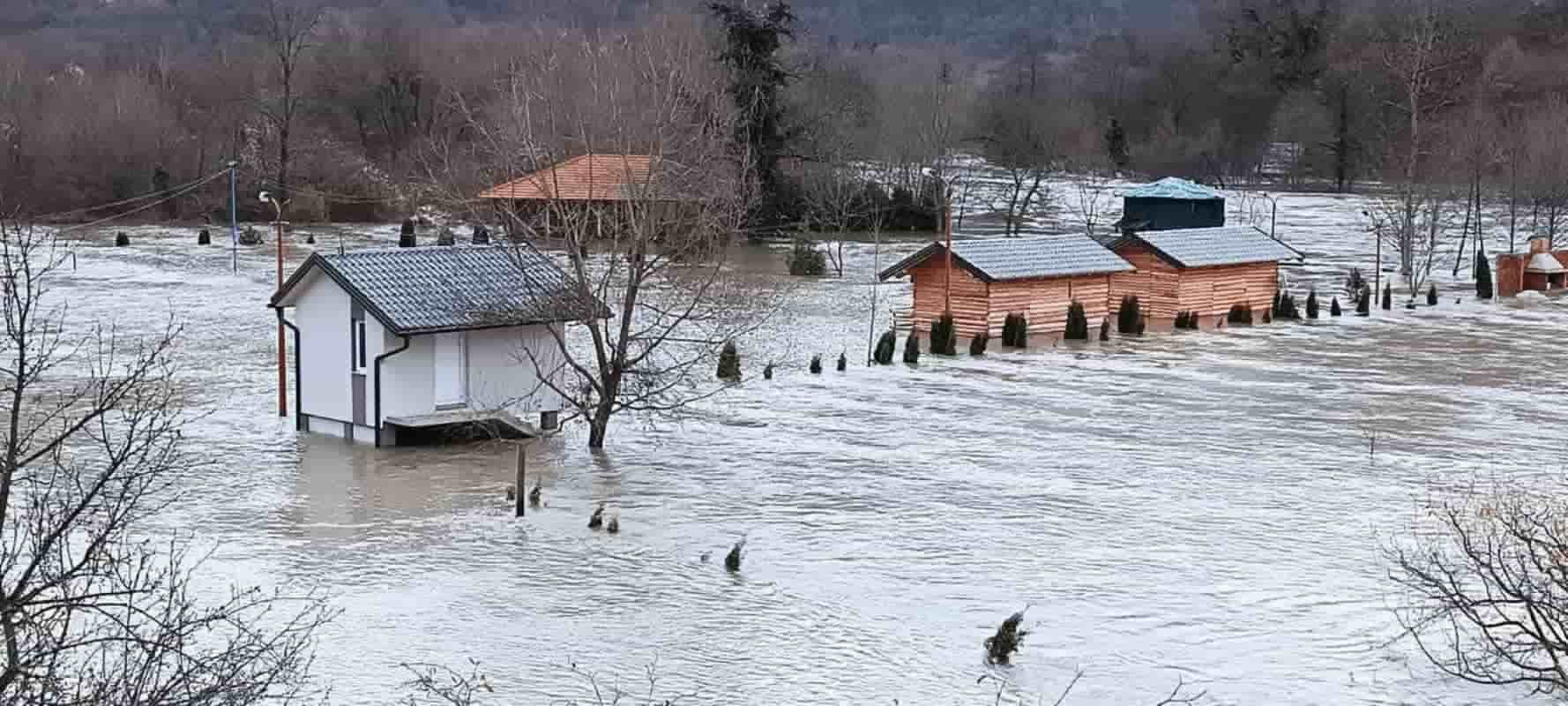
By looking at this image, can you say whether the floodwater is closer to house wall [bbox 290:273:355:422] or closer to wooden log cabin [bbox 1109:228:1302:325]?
house wall [bbox 290:273:355:422]

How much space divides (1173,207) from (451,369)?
2809cm

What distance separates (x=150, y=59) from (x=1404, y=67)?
53.3 m

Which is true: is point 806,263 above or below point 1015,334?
above

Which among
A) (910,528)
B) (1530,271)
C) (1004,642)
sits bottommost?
(1004,642)

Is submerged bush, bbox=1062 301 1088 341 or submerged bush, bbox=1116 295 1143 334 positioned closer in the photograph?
submerged bush, bbox=1062 301 1088 341

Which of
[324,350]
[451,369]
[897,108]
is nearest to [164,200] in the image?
[897,108]

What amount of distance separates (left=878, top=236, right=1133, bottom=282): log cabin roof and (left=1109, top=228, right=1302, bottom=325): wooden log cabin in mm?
612

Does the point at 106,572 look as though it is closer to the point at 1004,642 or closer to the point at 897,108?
the point at 1004,642

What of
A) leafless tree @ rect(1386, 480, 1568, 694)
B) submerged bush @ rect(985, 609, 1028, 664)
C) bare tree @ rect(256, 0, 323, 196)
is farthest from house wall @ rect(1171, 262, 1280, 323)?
bare tree @ rect(256, 0, 323, 196)

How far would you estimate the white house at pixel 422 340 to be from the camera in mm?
19406

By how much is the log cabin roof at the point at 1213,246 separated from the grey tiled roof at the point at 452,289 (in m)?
14.5

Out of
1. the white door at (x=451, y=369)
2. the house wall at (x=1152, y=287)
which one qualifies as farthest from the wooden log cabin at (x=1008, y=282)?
the white door at (x=451, y=369)

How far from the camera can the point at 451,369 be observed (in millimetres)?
19703

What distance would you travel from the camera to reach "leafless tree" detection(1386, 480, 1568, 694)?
32.4 feet
